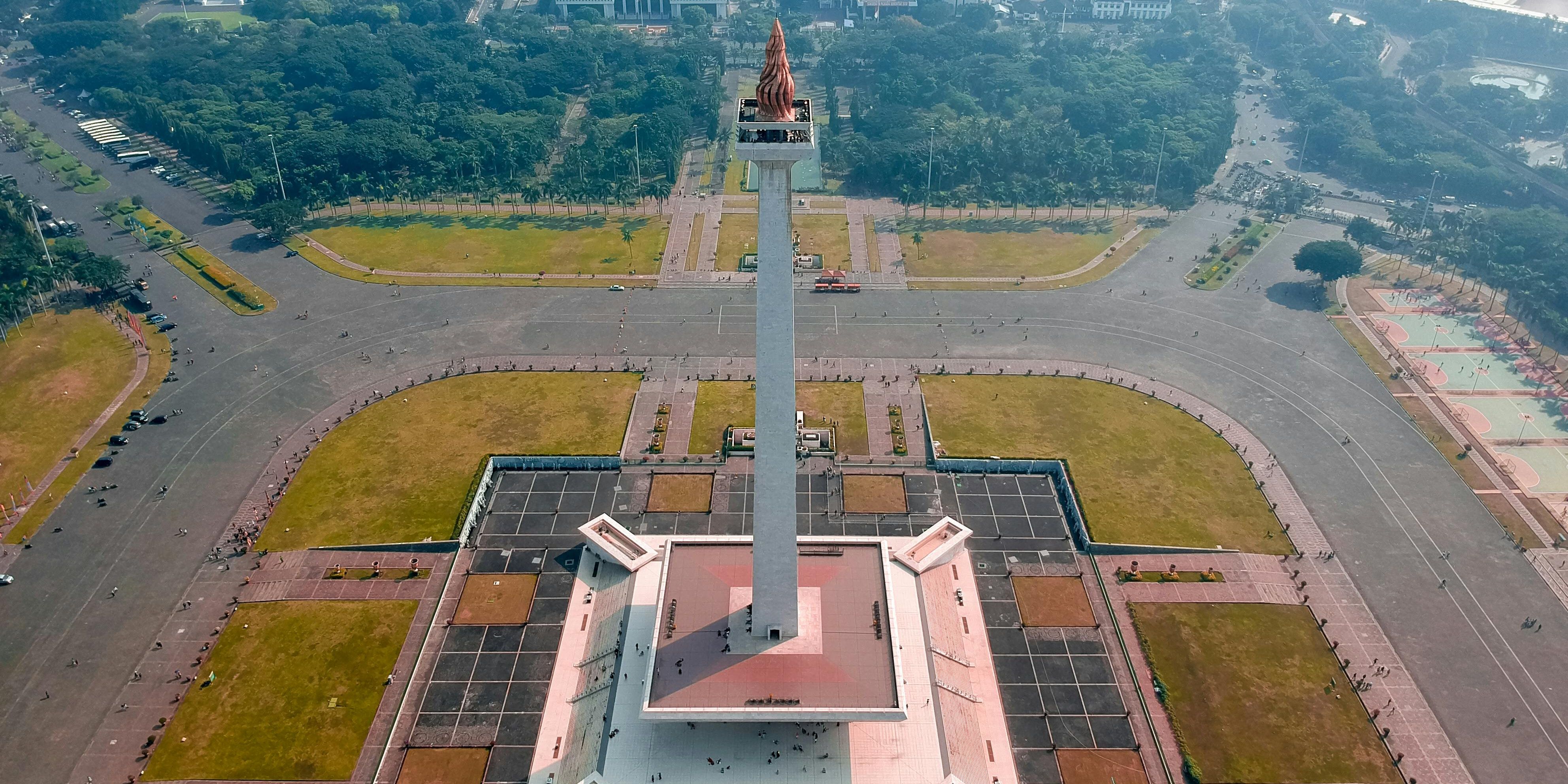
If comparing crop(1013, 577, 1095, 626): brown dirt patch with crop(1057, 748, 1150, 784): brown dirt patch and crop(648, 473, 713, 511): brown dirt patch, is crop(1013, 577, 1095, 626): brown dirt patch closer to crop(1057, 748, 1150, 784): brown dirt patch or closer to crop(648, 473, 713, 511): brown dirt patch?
crop(1057, 748, 1150, 784): brown dirt patch

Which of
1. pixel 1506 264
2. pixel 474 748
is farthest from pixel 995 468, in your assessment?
pixel 1506 264

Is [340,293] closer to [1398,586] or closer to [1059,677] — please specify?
[1059,677]

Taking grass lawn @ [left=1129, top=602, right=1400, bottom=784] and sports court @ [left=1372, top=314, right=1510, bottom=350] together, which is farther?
sports court @ [left=1372, top=314, right=1510, bottom=350]

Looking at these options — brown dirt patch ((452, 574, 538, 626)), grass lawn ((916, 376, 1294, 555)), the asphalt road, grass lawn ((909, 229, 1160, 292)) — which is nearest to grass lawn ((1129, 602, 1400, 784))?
the asphalt road

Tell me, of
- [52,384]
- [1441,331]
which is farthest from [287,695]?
[1441,331]

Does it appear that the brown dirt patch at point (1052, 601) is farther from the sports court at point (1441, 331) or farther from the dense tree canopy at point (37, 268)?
the dense tree canopy at point (37, 268)

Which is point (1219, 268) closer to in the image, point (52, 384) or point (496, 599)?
point (496, 599)
